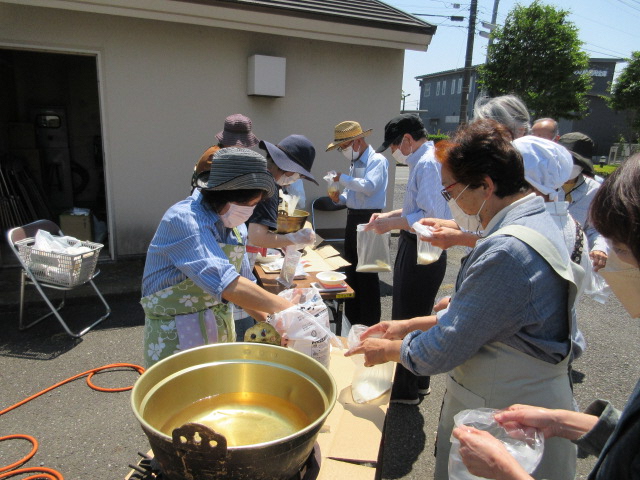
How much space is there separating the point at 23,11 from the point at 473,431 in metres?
6.43

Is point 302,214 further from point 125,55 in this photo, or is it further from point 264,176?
point 125,55

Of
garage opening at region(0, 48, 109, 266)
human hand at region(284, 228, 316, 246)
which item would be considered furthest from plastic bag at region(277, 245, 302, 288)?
garage opening at region(0, 48, 109, 266)

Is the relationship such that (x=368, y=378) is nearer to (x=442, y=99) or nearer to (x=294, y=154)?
(x=294, y=154)

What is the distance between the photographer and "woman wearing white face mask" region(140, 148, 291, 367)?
1630mm

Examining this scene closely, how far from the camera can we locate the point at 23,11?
202 inches

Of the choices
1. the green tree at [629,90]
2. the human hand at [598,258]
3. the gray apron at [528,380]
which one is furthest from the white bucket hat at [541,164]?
the green tree at [629,90]

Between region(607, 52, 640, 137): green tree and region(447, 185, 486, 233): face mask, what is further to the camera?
region(607, 52, 640, 137): green tree

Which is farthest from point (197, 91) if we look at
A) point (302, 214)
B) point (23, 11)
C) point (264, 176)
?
point (264, 176)

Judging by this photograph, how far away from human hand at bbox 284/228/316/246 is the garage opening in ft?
21.5

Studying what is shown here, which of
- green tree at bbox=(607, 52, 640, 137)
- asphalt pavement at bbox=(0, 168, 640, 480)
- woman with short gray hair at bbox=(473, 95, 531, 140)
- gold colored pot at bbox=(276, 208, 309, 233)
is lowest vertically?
asphalt pavement at bbox=(0, 168, 640, 480)

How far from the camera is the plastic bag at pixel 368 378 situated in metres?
1.80

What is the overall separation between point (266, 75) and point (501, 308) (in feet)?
18.6

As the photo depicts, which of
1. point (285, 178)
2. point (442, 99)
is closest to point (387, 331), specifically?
point (285, 178)

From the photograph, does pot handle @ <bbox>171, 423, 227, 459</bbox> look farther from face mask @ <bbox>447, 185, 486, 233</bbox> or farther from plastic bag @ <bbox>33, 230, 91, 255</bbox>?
plastic bag @ <bbox>33, 230, 91, 255</bbox>
